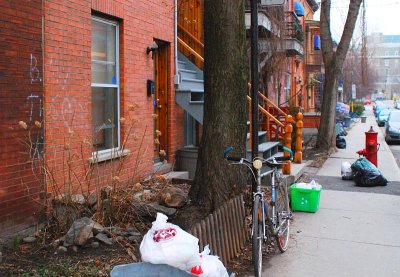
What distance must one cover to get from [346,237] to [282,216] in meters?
1.20

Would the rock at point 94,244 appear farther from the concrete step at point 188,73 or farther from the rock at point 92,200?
the concrete step at point 188,73

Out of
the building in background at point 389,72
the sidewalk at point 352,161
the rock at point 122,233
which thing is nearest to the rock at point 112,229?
the rock at point 122,233

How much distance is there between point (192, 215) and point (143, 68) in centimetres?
360

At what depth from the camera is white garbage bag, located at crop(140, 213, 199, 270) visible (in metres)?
3.28

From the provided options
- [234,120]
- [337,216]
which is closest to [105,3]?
[234,120]

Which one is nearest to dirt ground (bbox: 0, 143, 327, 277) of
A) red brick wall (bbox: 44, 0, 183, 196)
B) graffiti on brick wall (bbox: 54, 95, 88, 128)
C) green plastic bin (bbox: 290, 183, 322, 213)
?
red brick wall (bbox: 44, 0, 183, 196)

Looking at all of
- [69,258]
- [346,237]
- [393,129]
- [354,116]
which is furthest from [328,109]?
[354,116]

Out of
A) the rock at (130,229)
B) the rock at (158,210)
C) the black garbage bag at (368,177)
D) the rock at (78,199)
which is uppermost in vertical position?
the rock at (78,199)

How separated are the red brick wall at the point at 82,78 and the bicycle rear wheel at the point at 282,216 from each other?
1.85m

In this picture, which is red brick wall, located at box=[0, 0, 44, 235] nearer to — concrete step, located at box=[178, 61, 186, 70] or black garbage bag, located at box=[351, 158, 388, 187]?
concrete step, located at box=[178, 61, 186, 70]

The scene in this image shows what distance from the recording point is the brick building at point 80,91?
18.1ft

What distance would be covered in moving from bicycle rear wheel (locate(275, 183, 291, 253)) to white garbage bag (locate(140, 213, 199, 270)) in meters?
2.47

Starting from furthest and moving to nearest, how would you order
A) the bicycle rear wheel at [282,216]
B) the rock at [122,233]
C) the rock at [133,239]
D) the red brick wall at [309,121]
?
the red brick wall at [309,121], the bicycle rear wheel at [282,216], the rock at [122,233], the rock at [133,239]

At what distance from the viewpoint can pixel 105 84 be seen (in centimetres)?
766
